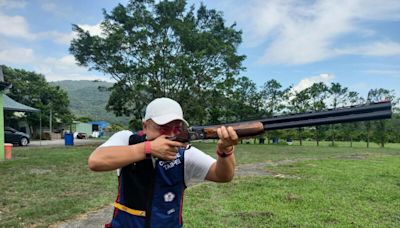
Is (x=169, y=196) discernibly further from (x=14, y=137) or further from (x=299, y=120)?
(x=14, y=137)

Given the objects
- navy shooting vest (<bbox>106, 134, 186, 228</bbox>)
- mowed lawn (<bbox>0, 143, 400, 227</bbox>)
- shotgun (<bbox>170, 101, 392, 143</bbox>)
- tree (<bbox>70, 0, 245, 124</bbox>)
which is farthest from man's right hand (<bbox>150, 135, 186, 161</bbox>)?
tree (<bbox>70, 0, 245, 124</bbox>)

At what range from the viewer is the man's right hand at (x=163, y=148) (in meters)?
2.28

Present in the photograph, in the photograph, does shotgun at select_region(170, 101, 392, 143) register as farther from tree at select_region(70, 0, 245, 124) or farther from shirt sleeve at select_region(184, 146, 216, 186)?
tree at select_region(70, 0, 245, 124)

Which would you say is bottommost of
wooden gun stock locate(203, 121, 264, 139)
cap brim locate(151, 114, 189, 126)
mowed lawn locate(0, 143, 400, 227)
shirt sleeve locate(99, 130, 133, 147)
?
mowed lawn locate(0, 143, 400, 227)

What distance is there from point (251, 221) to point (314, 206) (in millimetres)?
1788

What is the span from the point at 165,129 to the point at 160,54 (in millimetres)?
28415

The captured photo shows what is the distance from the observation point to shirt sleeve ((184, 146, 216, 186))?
2.70 meters

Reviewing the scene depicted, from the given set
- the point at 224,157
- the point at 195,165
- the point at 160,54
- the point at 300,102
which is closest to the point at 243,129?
the point at 224,157

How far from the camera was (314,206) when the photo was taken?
7375 millimetres

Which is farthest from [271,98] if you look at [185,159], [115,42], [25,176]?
[185,159]

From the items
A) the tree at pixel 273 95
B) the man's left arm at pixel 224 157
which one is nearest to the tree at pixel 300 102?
the tree at pixel 273 95

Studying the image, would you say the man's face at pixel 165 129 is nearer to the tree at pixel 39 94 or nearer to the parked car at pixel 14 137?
the parked car at pixel 14 137

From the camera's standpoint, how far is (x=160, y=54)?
1192 inches

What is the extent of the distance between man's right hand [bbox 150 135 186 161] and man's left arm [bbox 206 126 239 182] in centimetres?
34
